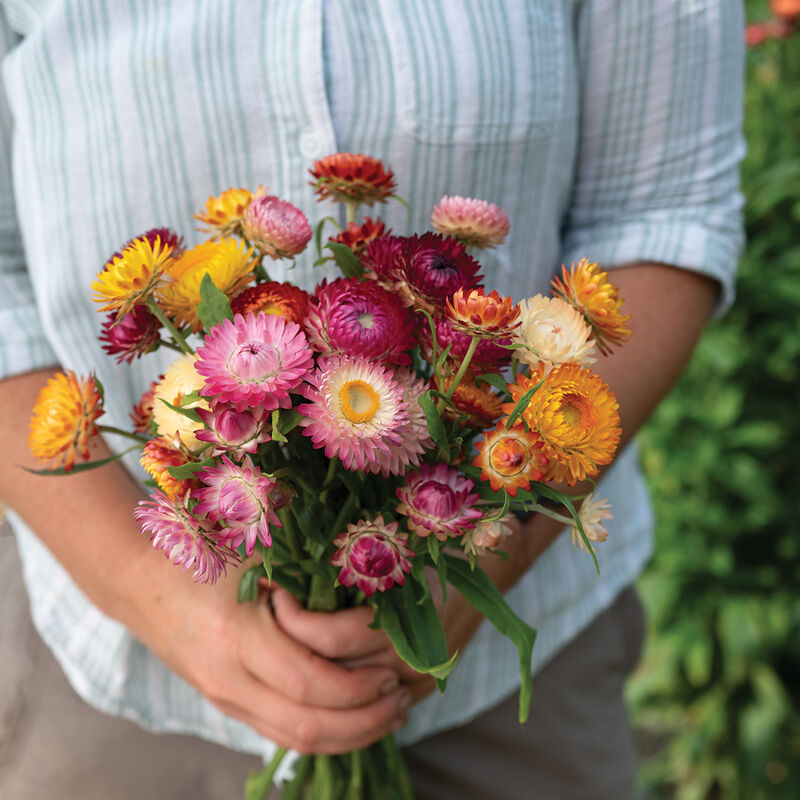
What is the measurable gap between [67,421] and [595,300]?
0.30 metres

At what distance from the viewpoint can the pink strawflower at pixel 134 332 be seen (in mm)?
425

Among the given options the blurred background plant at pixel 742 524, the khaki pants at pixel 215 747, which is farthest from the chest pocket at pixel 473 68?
the blurred background plant at pixel 742 524

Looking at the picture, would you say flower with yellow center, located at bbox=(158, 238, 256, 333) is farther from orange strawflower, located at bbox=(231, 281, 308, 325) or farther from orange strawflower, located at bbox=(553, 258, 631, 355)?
orange strawflower, located at bbox=(553, 258, 631, 355)

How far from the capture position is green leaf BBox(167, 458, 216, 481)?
37 centimetres

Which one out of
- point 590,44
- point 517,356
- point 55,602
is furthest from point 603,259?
point 55,602

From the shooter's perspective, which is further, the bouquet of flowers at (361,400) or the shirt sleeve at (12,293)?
the shirt sleeve at (12,293)

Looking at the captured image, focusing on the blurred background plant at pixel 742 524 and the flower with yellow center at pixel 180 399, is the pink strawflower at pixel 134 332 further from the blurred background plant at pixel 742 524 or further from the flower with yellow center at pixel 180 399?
the blurred background plant at pixel 742 524

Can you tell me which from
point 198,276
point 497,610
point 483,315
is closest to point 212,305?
point 198,276

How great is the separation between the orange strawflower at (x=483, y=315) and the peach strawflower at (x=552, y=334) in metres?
0.02

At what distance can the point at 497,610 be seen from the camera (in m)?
0.46

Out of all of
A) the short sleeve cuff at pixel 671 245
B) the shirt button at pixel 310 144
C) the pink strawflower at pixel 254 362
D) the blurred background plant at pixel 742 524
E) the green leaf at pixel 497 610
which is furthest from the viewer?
the blurred background plant at pixel 742 524

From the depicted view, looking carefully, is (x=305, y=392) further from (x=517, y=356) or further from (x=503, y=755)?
(x=503, y=755)

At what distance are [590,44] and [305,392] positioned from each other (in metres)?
0.54

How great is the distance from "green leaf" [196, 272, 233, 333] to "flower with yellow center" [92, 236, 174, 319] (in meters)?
0.02
